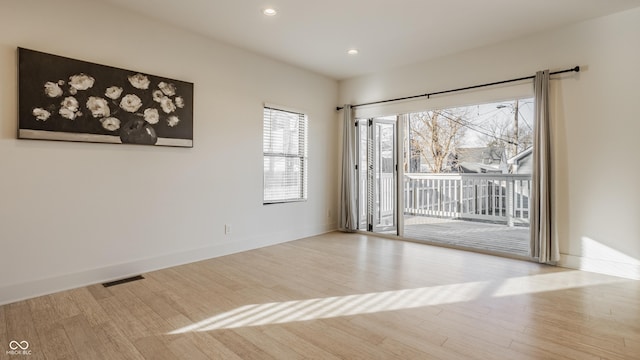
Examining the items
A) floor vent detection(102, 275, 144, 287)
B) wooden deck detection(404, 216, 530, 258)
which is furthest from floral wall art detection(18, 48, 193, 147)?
wooden deck detection(404, 216, 530, 258)

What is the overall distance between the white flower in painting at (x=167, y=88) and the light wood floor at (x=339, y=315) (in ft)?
6.08

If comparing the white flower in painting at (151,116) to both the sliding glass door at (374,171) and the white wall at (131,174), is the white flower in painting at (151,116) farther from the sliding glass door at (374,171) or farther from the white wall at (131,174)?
the sliding glass door at (374,171)

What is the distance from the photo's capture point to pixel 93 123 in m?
2.89

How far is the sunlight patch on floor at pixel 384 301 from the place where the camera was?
2.22 metres

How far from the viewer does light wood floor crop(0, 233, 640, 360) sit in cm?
185

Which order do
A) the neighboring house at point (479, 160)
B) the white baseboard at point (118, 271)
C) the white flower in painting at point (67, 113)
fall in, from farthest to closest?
the neighboring house at point (479, 160) → the white flower in painting at point (67, 113) → the white baseboard at point (118, 271)

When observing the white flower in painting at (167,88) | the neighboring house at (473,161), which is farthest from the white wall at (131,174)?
the neighboring house at (473,161)

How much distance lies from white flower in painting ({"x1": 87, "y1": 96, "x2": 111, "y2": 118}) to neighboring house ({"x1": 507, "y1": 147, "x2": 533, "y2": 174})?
21.9 ft

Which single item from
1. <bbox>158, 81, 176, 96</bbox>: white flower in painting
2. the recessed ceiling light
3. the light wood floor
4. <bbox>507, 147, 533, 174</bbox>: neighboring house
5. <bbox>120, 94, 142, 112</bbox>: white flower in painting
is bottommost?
the light wood floor

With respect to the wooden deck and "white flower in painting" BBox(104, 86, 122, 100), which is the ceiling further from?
the wooden deck

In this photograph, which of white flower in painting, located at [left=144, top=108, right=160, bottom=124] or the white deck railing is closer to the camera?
white flower in painting, located at [left=144, top=108, right=160, bottom=124]

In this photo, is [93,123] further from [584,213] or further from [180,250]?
[584,213]

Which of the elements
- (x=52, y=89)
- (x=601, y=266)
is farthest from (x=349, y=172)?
(x=52, y=89)

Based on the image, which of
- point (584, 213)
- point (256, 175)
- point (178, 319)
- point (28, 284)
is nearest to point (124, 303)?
point (178, 319)
